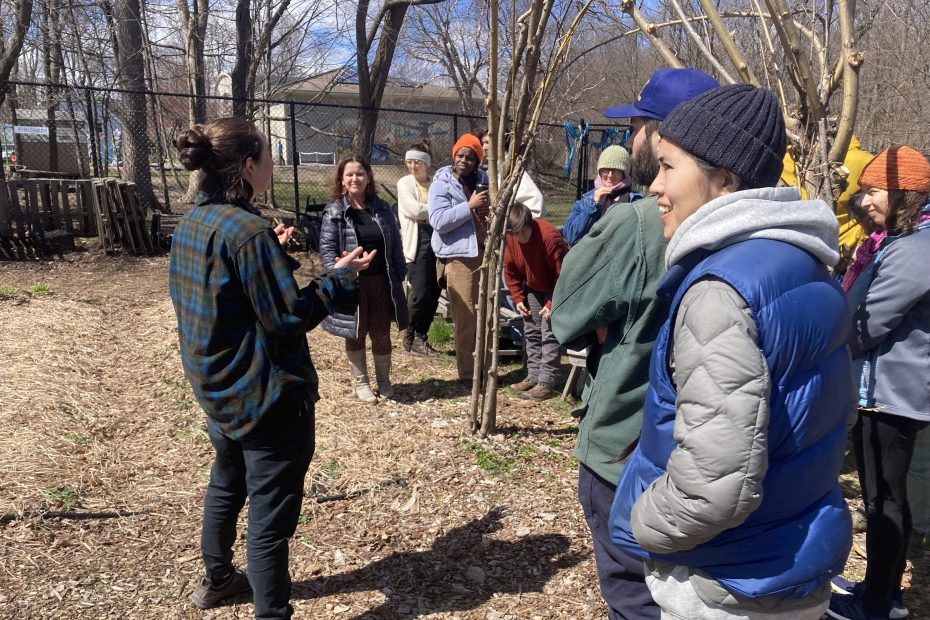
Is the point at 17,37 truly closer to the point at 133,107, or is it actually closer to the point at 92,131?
the point at 133,107

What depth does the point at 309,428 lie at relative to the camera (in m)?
2.61

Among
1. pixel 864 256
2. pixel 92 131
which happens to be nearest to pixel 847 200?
pixel 864 256

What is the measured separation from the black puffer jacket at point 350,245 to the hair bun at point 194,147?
98.7 inches

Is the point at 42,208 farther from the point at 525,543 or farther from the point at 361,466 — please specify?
the point at 525,543

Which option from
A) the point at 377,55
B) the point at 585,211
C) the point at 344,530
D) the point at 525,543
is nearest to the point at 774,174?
the point at 525,543

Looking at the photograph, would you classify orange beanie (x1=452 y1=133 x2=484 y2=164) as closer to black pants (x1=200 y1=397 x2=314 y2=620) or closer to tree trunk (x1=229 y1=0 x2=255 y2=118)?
black pants (x1=200 y1=397 x2=314 y2=620)

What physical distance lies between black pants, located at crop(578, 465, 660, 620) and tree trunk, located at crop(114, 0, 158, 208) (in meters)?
12.4

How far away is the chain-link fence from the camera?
11969 millimetres

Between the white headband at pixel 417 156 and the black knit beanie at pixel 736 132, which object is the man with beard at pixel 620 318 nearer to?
the black knit beanie at pixel 736 132

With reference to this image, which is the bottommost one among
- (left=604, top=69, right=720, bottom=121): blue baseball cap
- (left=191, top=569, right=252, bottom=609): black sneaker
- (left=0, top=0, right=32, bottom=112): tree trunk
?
(left=191, top=569, right=252, bottom=609): black sneaker

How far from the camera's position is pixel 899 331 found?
9.21ft

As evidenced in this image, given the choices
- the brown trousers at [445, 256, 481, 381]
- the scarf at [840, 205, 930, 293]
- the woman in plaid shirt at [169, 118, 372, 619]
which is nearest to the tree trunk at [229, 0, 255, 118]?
the brown trousers at [445, 256, 481, 381]

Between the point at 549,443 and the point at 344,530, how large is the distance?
1519mm

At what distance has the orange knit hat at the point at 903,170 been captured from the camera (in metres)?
2.74
